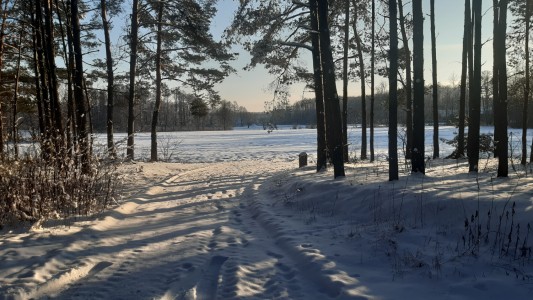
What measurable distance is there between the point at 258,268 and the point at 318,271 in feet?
2.32

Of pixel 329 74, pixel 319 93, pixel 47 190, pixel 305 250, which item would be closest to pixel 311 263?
pixel 305 250

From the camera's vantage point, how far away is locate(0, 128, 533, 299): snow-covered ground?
3.69 metres

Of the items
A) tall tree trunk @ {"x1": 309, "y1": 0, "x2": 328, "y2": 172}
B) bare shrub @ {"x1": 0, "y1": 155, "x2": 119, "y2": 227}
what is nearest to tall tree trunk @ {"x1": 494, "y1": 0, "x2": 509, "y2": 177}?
tall tree trunk @ {"x1": 309, "y1": 0, "x2": 328, "y2": 172}

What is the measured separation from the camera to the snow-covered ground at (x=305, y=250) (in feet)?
12.1

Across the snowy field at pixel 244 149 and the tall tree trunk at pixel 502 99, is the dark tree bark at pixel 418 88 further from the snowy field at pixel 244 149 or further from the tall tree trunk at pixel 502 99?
the snowy field at pixel 244 149

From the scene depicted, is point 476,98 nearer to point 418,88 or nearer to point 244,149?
point 418,88

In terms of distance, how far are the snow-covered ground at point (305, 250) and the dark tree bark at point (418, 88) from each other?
1.53 metres

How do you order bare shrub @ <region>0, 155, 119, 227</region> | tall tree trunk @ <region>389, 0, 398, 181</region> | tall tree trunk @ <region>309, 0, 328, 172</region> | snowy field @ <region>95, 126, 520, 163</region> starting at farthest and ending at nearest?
snowy field @ <region>95, 126, 520, 163</region> → tall tree trunk @ <region>309, 0, 328, 172</region> → tall tree trunk @ <region>389, 0, 398, 181</region> → bare shrub @ <region>0, 155, 119, 227</region>

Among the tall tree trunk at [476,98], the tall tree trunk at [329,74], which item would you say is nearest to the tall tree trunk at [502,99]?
the tall tree trunk at [476,98]

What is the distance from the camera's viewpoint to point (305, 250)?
15.8ft

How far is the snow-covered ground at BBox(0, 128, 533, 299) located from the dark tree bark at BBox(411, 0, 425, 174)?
1527 mm

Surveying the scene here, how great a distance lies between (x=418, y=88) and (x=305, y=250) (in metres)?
5.82

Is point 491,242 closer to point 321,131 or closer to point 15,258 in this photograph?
point 15,258

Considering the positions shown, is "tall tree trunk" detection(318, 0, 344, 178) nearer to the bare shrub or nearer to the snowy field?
the snowy field
